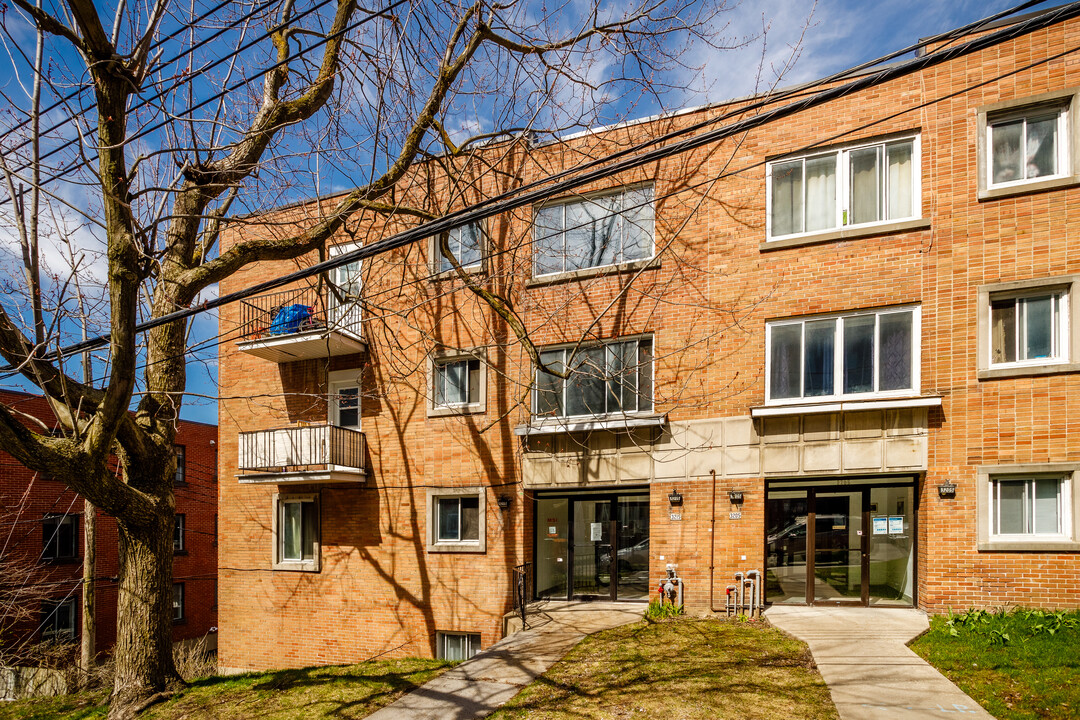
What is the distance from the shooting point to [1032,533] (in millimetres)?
10008

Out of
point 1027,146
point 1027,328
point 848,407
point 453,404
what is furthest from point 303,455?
point 1027,146

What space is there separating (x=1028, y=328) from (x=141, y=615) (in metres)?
13.6

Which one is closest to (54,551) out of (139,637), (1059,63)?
(139,637)

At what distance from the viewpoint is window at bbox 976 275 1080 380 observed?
996 centimetres

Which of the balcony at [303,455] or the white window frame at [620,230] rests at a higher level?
the white window frame at [620,230]

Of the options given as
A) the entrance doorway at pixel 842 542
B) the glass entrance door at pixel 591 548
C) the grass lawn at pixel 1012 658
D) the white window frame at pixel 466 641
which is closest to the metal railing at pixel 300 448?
the white window frame at pixel 466 641

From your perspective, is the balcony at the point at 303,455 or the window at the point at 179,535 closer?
the balcony at the point at 303,455

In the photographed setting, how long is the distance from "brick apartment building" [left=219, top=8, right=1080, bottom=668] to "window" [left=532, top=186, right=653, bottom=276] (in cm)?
6

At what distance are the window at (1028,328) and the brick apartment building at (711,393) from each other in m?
0.03

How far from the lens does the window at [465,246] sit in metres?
14.0

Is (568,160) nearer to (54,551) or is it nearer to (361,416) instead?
(361,416)

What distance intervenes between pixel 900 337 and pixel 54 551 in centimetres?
2613

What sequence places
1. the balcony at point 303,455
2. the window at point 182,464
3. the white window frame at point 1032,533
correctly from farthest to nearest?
the window at point 182,464, the balcony at point 303,455, the white window frame at point 1032,533

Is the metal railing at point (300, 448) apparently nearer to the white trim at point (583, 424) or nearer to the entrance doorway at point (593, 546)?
the white trim at point (583, 424)
